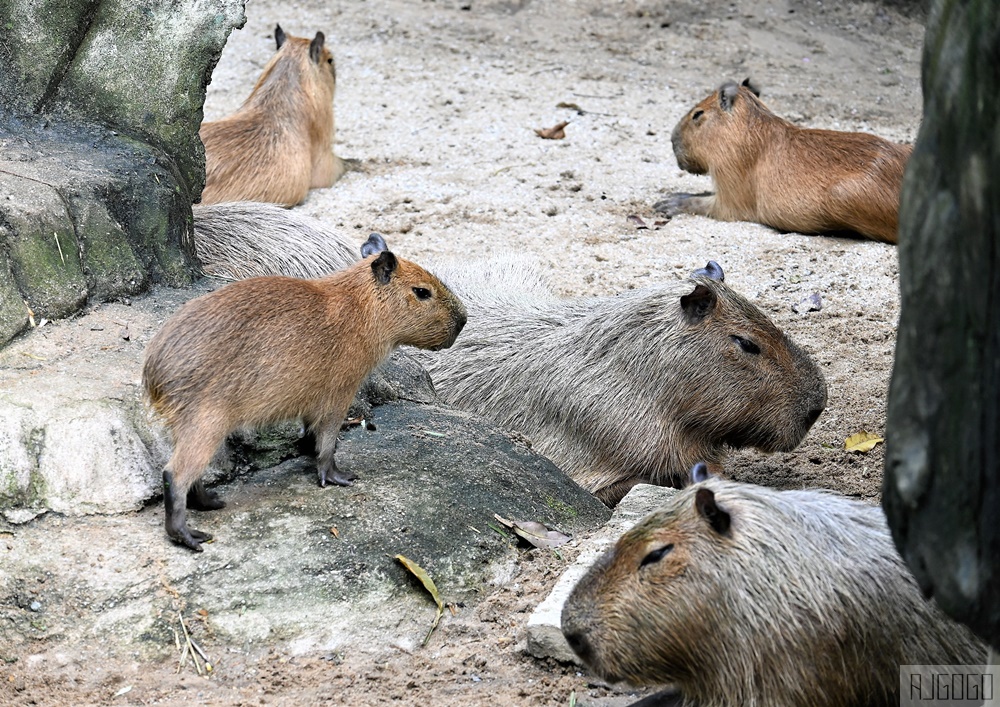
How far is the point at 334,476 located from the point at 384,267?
29.2 inches

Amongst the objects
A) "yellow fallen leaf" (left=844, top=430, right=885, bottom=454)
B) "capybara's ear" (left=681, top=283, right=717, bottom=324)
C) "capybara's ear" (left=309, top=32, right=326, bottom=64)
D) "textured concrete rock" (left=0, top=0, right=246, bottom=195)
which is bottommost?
"yellow fallen leaf" (left=844, top=430, right=885, bottom=454)

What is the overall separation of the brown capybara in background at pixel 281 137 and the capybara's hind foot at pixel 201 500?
3973 millimetres

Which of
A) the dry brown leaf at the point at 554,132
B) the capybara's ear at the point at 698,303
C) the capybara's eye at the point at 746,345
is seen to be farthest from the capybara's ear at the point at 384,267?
the dry brown leaf at the point at 554,132

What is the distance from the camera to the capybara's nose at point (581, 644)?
2984mm

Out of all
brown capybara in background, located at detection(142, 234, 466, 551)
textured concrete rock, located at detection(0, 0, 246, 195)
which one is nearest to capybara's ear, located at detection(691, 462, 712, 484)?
brown capybara in background, located at detection(142, 234, 466, 551)

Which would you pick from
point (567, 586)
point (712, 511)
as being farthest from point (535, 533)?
point (712, 511)

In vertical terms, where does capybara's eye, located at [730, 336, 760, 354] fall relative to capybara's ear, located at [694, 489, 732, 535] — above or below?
below

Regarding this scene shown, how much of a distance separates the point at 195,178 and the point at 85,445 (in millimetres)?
1946

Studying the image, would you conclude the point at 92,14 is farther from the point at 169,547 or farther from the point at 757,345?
the point at 757,345

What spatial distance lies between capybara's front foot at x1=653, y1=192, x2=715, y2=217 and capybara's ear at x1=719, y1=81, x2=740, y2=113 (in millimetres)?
620

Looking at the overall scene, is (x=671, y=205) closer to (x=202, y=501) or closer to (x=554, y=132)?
(x=554, y=132)

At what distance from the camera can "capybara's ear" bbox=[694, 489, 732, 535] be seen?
9.63 ft

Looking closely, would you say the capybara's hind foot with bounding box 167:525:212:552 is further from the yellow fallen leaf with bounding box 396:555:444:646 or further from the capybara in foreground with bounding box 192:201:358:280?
the capybara in foreground with bounding box 192:201:358:280

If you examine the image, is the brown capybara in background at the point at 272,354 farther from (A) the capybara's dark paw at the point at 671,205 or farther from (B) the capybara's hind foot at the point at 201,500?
(A) the capybara's dark paw at the point at 671,205
